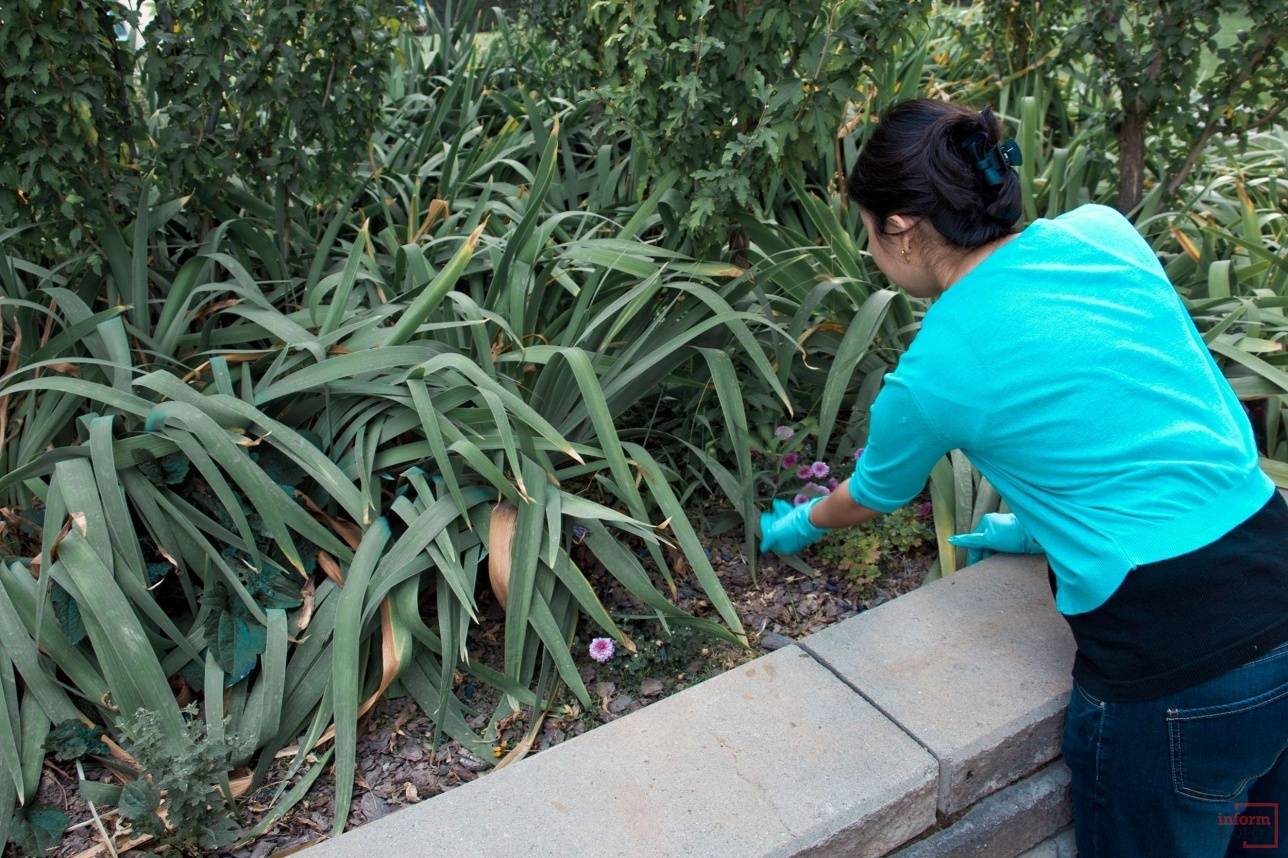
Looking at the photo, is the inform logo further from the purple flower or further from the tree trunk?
the tree trunk

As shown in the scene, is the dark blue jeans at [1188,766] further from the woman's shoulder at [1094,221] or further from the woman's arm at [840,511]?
the woman's shoulder at [1094,221]

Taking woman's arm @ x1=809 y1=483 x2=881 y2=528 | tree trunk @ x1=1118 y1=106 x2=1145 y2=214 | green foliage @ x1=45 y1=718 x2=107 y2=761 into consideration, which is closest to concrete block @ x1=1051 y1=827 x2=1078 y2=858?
woman's arm @ x1=809 y1=483 x2=881 y2=528

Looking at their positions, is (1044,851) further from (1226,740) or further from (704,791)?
(704,791)

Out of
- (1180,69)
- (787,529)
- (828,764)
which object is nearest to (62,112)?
(787,529)

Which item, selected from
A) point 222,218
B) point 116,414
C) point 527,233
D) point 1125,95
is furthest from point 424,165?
point 1125,95

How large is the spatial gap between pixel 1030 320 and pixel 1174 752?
693 millimetres

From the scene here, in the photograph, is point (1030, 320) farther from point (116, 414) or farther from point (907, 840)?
point (116, 414)

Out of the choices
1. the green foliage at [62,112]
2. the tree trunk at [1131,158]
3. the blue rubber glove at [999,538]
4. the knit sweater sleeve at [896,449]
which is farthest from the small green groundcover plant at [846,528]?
the green foliage at [62,112]

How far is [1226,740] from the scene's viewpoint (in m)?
1.59

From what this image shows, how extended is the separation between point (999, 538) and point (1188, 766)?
68 cm

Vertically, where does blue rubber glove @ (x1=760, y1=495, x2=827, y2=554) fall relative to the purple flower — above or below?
above

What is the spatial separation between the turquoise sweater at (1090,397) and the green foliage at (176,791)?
1271mm

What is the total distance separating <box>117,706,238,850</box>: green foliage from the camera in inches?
66.5

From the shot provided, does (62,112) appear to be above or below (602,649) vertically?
above
